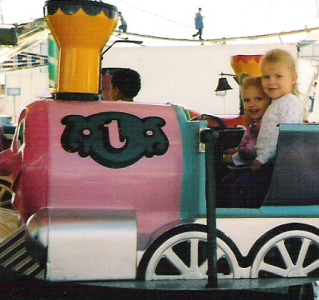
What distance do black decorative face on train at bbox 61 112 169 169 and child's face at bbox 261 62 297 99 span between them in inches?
20.3

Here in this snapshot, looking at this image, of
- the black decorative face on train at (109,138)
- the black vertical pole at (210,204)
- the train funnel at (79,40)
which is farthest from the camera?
the train funnel at (79,40)

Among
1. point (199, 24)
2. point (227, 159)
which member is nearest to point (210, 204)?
point (227, 159)

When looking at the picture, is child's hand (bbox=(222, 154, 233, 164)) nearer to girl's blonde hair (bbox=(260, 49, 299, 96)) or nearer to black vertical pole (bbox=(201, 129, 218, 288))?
girl's blonde hair (bbox=(260, 49, 299, 96))

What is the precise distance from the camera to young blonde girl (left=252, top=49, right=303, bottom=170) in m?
2.31

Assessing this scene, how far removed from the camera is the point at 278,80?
7.84 ft

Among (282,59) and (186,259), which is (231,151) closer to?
(282,59)

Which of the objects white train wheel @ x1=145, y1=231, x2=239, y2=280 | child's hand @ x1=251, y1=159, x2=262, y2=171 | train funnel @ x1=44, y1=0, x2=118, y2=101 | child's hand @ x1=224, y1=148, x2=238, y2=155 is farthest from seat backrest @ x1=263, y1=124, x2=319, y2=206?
train funnel @ x1=44, y1=0, x2=118, y2=101

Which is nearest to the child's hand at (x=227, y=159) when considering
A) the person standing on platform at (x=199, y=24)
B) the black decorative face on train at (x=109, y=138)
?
the black decorative face on train at (x=109, y=138)

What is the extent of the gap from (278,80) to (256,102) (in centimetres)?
27

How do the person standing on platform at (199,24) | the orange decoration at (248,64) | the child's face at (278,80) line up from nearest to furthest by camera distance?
the child's face at (278,80) → the orange decoration at (248,64) → the person standing on platform at (199,24)

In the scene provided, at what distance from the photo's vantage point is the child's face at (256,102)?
8.60ft

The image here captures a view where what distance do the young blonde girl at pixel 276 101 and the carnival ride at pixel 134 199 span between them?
14 cm

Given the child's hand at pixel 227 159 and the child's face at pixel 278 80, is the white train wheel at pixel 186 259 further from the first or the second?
the child's face at pixel 278 80

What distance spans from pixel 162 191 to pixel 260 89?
2.52 ft
